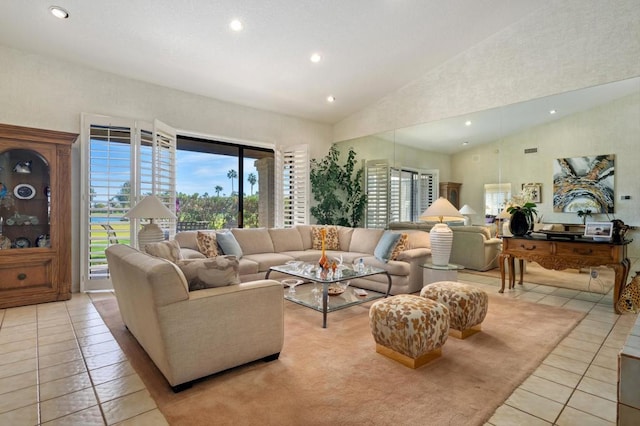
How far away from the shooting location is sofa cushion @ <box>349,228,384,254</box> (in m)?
5.09

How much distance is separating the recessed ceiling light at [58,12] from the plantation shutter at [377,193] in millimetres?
4981

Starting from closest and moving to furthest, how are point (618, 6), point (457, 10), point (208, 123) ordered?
point (618, 6)
point (457, 10)
point (208, 123)

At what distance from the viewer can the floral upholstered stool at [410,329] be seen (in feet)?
7.66

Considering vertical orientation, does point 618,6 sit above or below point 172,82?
above

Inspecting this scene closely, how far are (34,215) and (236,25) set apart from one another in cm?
338

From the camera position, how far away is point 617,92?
12.3ft

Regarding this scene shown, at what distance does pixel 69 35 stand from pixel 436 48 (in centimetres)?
468

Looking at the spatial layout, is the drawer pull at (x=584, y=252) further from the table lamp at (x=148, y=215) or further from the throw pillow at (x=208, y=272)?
the table lamp at (x=148, y=215)

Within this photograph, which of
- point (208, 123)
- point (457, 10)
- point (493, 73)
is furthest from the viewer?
point (208, 123)

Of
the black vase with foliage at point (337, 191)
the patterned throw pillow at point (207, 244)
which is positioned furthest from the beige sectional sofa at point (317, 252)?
the black vase with foliage at point (337, 191)

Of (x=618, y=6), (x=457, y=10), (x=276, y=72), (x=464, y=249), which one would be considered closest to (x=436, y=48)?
(x=457, y=10)

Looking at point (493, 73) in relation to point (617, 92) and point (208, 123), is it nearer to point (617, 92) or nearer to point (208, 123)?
point (617, 92)

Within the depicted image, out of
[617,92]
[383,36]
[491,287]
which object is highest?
[383,36]

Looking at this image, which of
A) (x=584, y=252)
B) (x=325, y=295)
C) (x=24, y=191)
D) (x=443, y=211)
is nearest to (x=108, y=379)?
(x=325, y=295)
